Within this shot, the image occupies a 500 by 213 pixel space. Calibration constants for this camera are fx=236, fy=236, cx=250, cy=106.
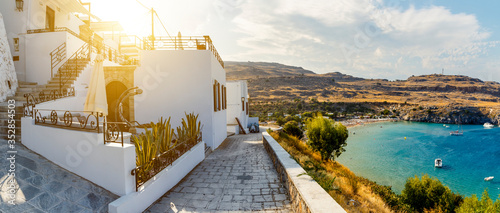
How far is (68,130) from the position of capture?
500 centimetres

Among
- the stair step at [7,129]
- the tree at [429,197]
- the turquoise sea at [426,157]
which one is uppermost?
the stair step at [7,129]

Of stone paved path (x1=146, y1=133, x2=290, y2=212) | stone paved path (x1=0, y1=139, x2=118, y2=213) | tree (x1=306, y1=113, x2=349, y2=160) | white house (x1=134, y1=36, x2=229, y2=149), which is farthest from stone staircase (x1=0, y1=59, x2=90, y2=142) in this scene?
tree (x1=306, y1=113, x2=349, y2=160)

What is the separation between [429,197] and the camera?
1221 cm

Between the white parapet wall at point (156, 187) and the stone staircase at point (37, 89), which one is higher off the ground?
the stone staircase at point (37, 89)

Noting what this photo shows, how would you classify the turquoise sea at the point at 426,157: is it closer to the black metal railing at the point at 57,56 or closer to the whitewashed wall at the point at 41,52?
the black metal railing at the point at 57,56

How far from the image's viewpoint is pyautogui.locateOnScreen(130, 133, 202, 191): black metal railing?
4516 mm

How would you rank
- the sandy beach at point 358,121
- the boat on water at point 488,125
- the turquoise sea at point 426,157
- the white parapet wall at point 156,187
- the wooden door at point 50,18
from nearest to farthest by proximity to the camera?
1. the white parapet wall at point 156,187
2. the wooden door at point 50,18
3. the turquoise sea at point 426,157
4. the sandy beach at point 358,121
5. the boat on water at point 488,125

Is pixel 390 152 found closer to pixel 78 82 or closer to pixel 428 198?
pixel 428 198

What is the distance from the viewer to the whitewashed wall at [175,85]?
10.4 meters

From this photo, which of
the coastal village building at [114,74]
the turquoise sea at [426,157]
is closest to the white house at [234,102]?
the coastal village building at [114,74]

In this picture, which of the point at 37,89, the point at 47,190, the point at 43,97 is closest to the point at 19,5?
the point at 37,89

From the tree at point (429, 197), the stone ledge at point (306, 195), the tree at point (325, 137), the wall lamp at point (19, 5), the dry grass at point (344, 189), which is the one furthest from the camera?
the tree at point (325, 137)

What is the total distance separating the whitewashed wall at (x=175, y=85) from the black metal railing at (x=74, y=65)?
2191 millimetres

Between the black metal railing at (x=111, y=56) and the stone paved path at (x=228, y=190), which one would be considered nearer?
the stone paved path at (x=228, y=190)
